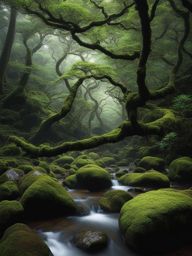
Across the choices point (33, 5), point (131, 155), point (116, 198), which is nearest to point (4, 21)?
point (33, 5)

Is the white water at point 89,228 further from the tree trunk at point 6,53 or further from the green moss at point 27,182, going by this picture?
the tree trunk at point 6,53

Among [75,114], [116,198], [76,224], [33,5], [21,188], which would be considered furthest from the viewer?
[75,114]

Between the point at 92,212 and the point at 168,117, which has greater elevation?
the point at 168,117

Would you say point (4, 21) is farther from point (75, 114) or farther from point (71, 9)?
point (71, 9)

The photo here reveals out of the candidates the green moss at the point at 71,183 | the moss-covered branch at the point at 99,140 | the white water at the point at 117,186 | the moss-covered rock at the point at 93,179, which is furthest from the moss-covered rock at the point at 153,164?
the moss-covered branch at the point at 99,140

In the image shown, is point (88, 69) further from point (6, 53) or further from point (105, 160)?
point (6, 53)

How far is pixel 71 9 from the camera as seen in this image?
54.6 feet

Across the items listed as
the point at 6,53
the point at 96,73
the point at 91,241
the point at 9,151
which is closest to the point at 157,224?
the point at 91,241

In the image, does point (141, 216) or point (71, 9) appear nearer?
point (141, 216)

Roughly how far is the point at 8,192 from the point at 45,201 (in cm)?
173

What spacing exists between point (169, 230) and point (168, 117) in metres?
4.65

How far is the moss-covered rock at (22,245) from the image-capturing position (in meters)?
5.45

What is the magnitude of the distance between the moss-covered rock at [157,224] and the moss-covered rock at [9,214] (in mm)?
3004

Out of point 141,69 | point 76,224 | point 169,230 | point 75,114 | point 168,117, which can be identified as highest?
point 141,69
